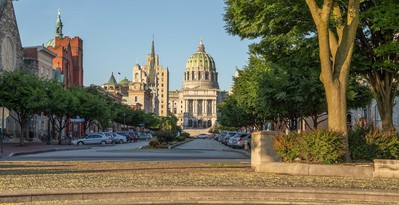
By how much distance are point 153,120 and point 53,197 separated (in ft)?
506

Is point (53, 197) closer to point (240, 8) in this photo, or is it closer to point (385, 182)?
point (385, 182)

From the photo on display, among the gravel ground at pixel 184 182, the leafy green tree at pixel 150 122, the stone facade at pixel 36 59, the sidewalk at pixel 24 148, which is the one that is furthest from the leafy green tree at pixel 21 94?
the leafy green tree at pixel 150 122

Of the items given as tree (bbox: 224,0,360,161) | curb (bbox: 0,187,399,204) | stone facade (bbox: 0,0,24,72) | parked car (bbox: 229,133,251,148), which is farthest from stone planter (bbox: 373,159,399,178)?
stone facade (bbox: 0,0,24,72)

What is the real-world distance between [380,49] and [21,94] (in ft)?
129

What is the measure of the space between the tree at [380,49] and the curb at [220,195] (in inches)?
439

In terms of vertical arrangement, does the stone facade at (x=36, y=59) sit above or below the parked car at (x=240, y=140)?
above

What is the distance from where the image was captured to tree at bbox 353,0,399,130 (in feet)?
71.2

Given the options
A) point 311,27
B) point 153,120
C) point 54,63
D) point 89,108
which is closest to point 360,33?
point 311,27

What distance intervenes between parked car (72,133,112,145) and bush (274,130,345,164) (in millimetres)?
48646

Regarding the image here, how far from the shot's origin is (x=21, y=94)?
5331cm

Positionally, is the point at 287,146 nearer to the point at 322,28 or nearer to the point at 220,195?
the point at 322,28

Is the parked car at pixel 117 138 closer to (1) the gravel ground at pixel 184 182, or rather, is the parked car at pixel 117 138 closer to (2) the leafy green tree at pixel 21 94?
(2) the leafy green tree at pixel 21 94

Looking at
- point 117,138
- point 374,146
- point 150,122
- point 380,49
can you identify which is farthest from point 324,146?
point 150,122

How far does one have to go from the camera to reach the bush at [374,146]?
1897cm
